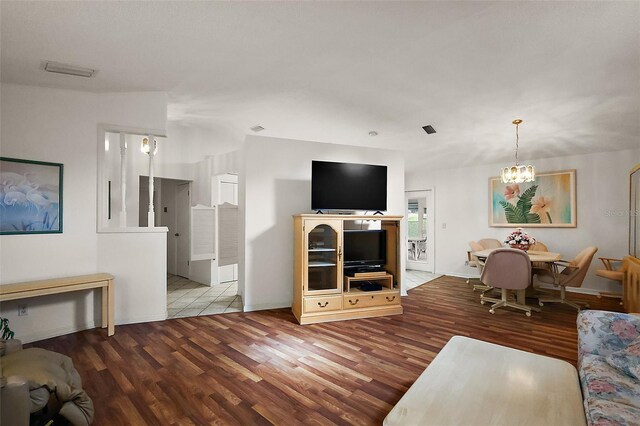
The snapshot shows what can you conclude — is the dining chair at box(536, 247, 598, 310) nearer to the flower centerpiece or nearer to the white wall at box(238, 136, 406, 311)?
the flower centerpiece

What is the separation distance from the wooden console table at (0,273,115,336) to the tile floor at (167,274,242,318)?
0.75 m

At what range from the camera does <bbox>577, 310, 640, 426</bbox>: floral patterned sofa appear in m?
1.29

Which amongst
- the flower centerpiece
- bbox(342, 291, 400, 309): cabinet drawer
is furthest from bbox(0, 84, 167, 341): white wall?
the flower centerpiece

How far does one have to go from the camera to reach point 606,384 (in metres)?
1.50

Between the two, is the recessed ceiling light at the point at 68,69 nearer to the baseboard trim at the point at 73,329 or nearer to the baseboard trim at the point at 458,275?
the baseboard trim at the point at 73,329

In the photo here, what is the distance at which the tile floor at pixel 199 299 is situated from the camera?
4.04 m

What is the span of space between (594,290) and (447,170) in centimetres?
322

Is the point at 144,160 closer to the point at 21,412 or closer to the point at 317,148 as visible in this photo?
the point at 317,148

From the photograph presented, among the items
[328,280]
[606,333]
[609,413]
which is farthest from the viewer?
[328,280]

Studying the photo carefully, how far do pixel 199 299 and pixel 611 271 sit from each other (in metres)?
6.00

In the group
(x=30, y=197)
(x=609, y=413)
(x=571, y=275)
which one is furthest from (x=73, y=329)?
(x=571, y=275)

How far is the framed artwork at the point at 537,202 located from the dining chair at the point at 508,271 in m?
2.16

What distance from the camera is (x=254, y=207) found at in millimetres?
4047

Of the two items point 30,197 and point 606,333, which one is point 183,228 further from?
point 606,333
